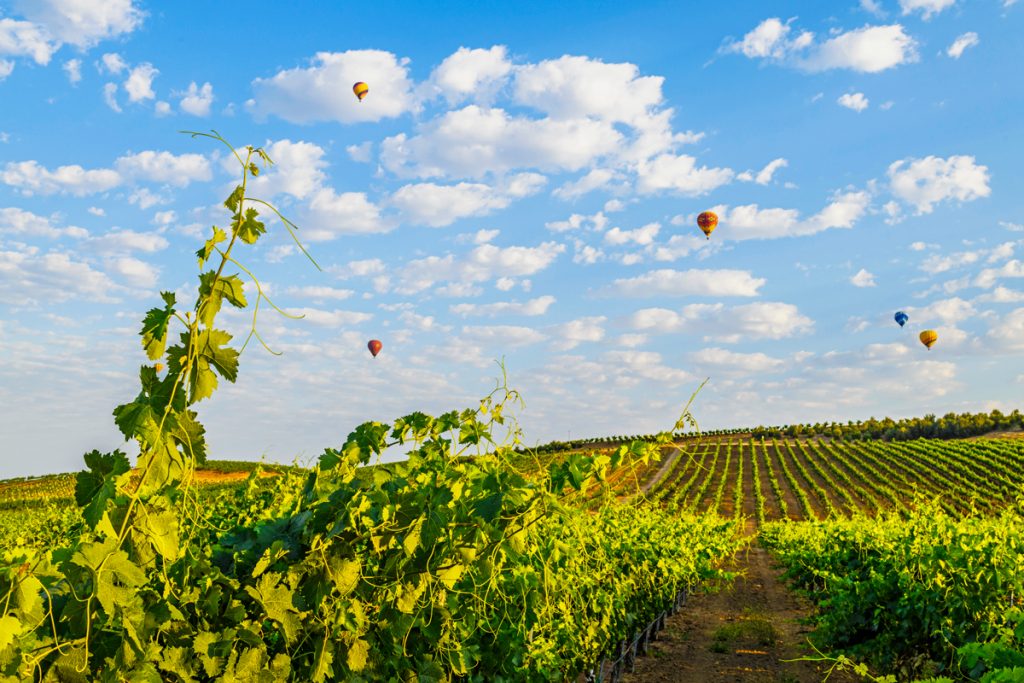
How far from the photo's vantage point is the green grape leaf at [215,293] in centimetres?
234

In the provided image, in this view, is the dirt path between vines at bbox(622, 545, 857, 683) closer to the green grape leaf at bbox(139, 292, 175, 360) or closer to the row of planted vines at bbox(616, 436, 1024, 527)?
the green grape leaf at bbox(139, 292, 175, 360)

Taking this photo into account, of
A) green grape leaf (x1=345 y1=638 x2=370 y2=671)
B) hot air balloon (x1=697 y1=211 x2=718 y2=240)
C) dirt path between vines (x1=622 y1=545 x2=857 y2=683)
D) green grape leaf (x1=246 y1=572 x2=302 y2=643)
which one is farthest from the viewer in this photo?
hot air balloon (x1=697 y1=211 x2=718 y2=240)

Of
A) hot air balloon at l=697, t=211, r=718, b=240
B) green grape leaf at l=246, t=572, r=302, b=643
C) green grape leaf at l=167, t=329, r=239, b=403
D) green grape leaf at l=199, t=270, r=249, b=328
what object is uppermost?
hot air balloon at l=697, t=211, r=718, b=240

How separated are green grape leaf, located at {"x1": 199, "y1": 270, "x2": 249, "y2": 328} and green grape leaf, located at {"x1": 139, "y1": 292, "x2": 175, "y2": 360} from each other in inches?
4.1

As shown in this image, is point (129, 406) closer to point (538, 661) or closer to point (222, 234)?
point (222, 234)

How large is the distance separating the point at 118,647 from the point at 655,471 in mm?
69168

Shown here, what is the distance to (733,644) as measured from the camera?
1295 centimetres

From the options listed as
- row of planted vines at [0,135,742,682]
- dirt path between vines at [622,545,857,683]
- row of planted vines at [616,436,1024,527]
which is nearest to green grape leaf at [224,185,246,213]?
row of planted vines at [0,135,742,682]

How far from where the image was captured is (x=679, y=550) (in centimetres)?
1241

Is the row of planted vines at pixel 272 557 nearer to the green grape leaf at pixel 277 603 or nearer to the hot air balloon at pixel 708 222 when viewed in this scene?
the green grape leaf at pixel 277 603

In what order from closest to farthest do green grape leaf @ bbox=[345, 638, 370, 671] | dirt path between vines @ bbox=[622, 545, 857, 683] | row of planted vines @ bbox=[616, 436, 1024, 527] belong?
green grape leaf @ bbox=[345, 638, 370, 671], dirt path between vines @ bbox=[622, 545, 857, 683], row of planted vines @ bbox=[616, 436, 1024, 527]

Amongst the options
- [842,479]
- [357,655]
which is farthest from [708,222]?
[357,655]

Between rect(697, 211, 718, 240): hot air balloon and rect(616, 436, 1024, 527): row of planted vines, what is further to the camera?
rect(616, 436, 1024, 527): row of planted vines

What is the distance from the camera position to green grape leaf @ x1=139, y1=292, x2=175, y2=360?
2.22 meters
